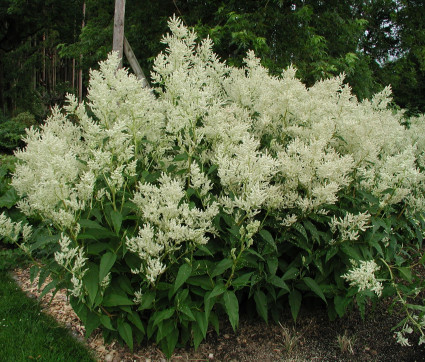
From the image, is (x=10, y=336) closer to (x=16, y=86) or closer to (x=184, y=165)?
(x=184, y=165)

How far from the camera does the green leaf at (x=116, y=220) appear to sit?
226 cm

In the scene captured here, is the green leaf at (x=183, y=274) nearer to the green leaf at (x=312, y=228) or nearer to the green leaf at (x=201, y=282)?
the green leaf at (x=201, y=282)

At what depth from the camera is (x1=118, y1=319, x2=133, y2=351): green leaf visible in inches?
97.1

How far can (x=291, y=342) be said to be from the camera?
2.85 metres

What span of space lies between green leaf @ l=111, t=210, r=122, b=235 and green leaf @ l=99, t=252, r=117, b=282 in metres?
0.16

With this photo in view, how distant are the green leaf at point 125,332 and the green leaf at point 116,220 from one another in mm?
703

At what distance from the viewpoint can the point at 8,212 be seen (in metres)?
4.54

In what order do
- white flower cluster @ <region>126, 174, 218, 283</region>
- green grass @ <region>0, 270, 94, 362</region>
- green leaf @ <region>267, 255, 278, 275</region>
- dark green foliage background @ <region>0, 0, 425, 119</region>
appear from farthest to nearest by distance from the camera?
dark green foliage background @ <region>0, 0, 425, 119</region>, green grass @ <region>0, 270, 94, 362</region>, green leaf @ <region>267, 255, 278, 275</region>, white flower cluster @ <region>126, 174, 218, 283</region>

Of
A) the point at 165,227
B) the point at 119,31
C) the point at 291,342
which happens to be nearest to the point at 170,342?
the point at 165,227

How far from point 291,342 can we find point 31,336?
202 centimetres

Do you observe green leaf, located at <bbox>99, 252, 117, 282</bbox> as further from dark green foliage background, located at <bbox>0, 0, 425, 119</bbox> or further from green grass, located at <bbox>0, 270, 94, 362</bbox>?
dark green foliage background, located at <bbox>0, 0, 425, 119</bbox>

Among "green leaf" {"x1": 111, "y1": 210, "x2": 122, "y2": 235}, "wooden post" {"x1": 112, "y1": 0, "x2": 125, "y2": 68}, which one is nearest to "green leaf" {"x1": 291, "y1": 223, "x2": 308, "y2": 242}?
"green leaf" {"x1": 111, "y1": 210, "x2": 122, "y2": 235}

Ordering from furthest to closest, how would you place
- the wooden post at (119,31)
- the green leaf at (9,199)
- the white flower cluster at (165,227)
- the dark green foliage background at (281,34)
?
the dark green foliage background at (281,34)
the wooden post at (119,31)
the green leaf at (9,199)
the white flower cluster at (165,227)

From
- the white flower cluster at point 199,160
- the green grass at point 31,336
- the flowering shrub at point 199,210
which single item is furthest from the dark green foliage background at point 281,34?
the green grass at point 31,336
